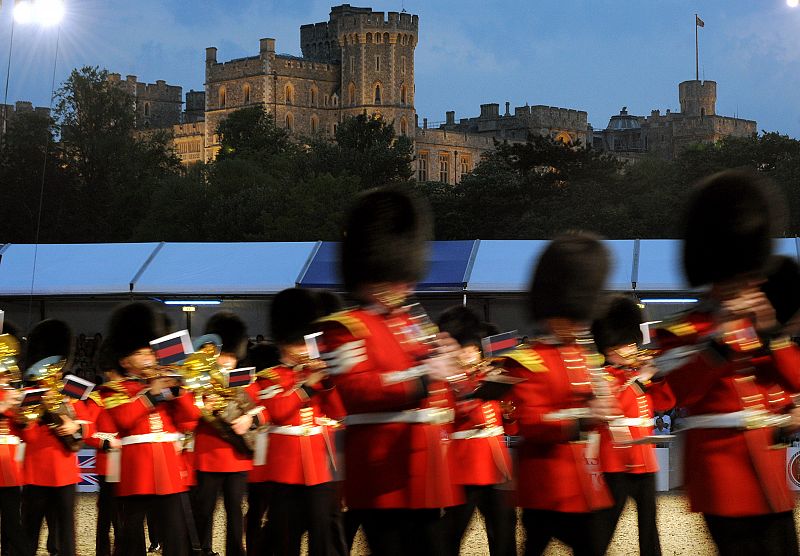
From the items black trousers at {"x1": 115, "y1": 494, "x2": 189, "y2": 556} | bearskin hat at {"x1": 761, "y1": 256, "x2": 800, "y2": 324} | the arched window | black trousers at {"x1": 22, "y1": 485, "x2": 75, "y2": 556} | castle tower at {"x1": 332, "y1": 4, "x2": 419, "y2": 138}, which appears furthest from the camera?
the arched window

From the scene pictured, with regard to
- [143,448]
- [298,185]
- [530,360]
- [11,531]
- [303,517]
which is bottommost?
[11,531]

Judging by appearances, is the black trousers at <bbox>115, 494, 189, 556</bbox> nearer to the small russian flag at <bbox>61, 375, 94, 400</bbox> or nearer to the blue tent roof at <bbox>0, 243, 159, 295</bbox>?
the small russian flag at <bbox>61, 375, 94, 400</bbox>

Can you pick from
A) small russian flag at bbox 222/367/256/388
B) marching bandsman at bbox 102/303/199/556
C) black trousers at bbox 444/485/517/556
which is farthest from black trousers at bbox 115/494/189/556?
black trousers at bbox 444/485/517/556

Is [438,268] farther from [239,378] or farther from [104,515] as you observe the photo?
[239,378]

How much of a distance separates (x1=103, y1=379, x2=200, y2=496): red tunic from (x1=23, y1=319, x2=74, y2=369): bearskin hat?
1637 millimetres

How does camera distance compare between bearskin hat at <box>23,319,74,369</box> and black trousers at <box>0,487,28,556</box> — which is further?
bearskin hat at <box>23,319,74,369</box>

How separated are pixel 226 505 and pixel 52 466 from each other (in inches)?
42.6

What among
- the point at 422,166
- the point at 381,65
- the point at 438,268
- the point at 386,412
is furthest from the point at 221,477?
the point at 381,65

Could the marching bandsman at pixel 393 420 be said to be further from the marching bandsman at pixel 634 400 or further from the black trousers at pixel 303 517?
the marching bandsman at pixel 634 400

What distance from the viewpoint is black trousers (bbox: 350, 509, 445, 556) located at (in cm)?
446

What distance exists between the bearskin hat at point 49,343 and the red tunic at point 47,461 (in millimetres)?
825

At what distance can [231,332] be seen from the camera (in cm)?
919

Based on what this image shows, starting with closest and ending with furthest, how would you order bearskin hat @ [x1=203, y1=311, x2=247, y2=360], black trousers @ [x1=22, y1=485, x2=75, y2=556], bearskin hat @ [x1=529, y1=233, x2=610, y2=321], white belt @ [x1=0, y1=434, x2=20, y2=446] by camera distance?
bearskin hat @ [x1=529, y1=233, x2=610, y2=321] → black trousers @ [x1=22, y1=485, x2=75, y2=556] → white belt @ [x1=0, y1=434, x2=20, y2=446] → bearskin hat @ [x1=203, y1=311, x2=247, y2=360]

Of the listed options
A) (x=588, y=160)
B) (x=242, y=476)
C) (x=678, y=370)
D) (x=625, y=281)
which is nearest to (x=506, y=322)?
(x=625, y=281)
